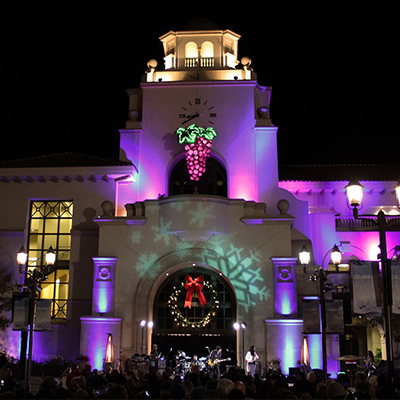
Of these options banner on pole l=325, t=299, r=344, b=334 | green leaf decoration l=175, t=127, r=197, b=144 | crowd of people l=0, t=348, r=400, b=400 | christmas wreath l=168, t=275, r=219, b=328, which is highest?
green leaf decoration l=175, t=127, r=197, b=144

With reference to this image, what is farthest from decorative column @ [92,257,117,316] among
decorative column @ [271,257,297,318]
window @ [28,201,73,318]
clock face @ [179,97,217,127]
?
clock face @ [179,97,217,127]

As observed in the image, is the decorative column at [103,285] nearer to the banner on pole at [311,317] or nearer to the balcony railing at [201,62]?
the banner on pole at [311,317]

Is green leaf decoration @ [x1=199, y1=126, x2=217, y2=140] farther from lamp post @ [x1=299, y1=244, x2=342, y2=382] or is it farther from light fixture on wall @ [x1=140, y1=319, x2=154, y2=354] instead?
light fixture on wall @ [x1=140, y1=319, x2=154, y2=354]

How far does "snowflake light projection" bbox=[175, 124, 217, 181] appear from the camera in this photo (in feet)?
100

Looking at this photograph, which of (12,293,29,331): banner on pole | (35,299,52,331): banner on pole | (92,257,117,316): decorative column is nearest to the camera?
(12,293,29,331): banner on pole

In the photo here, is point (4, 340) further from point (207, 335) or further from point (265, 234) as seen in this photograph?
point (265, 234)

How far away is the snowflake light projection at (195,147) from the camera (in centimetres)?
3052

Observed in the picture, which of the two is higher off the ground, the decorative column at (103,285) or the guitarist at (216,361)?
the decorative column at (103,285)

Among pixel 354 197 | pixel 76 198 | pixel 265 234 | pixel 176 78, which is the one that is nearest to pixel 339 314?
pixel 354 197

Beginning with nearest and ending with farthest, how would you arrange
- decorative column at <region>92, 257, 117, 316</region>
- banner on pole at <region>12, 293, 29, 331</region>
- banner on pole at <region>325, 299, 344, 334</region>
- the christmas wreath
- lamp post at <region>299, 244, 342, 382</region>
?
lamp post at <region>299, 244, 342, 382</region>
banner on pole at <region>325, 299, 344, 334</region>
banner on pole at <region>12, 293, 29, 331</region>
decorative column at <region>92, 257, 117, 316</region>
the christmas wreath

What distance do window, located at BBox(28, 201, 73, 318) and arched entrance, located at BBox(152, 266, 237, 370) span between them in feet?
18.6

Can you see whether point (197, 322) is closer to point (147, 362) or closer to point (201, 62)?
point (147, 362)

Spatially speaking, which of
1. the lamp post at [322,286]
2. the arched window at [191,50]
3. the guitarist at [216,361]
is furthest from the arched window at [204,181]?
the guitarist at [216,361]

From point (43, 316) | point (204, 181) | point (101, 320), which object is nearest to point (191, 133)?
point (204, 181)
